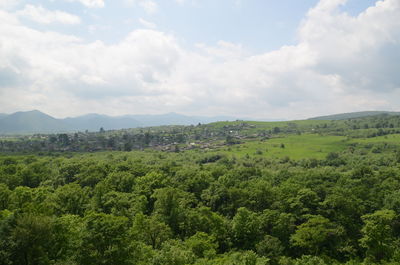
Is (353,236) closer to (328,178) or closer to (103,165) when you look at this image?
(328,178)

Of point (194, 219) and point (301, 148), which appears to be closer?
point (194, 219)

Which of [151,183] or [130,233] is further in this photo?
[151,183]

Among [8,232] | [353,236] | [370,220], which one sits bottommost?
[353,236]

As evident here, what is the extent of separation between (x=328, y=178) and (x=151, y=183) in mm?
56813

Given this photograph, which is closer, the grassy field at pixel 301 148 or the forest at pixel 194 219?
the forest at pixel 194 219

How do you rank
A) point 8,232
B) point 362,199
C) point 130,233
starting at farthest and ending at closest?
point 362,199, point 130,233, point 8,232

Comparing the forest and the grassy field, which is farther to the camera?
the grassy field

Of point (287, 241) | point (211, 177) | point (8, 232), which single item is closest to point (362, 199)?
point (287, 241)

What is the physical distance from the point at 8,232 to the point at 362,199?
234 feet

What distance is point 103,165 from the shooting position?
299 ft

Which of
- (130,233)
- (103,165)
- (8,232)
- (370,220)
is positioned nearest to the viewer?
(8,232)

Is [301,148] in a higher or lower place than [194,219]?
higher

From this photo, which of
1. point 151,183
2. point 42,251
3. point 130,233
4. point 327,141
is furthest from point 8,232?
point 327,141

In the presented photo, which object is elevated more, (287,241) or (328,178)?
(328,178)
